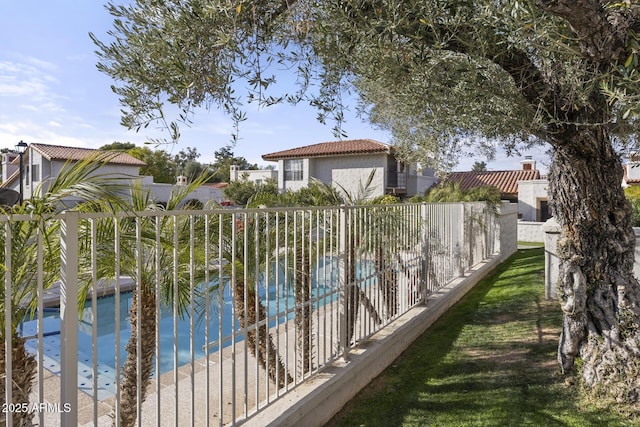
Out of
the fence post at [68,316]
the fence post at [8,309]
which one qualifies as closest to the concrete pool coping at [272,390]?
the fence post at [68,316]

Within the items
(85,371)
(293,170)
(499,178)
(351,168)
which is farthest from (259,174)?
(85,371)

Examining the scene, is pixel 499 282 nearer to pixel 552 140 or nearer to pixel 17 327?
pixel 552 140

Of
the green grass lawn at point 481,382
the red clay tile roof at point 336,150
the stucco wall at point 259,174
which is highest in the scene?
the red clay tile roof at point 336,150

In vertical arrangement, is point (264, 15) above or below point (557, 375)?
above

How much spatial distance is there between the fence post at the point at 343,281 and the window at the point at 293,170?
2736 centimetres

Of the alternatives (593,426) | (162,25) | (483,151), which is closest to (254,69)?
(162,25)

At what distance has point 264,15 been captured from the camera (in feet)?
12.4

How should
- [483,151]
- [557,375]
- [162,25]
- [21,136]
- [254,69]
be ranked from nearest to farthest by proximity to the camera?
1. [162,25]
2. [254,69]
3. [557,375]
4. [483,151]
5. [21,136]

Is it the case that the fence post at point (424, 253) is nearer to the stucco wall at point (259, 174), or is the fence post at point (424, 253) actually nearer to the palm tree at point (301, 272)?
the palm tree at point (301, 272)

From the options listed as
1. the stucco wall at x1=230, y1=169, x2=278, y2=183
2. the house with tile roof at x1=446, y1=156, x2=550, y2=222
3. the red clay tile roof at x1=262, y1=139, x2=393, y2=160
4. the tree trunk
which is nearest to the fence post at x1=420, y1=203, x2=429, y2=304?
the tree trunk

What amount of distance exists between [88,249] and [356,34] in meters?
3.02

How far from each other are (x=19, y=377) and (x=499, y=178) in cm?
3508

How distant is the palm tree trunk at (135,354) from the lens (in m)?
3.30

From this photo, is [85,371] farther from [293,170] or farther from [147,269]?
[293,170]
